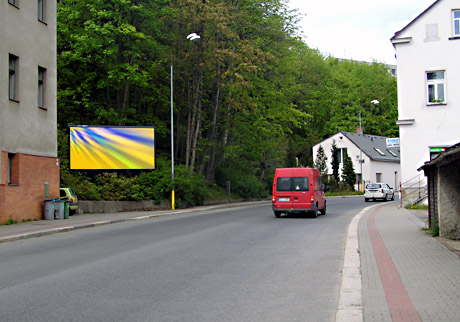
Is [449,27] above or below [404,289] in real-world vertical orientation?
above

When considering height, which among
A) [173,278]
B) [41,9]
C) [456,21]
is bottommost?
[173,278]

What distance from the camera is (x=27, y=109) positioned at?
→ 77.3 feet

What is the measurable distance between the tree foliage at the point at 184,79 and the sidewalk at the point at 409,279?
20.1 meters

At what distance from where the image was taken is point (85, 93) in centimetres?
3594

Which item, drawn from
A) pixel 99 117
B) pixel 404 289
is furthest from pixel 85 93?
pixel 404 289

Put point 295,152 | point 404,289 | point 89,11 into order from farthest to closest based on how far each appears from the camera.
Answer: point 295,152, point 89,11, point 404,289

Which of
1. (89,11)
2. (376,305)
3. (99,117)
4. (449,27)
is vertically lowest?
(376,305)

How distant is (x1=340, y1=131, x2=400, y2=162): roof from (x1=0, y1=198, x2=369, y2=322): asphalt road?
2130 inches

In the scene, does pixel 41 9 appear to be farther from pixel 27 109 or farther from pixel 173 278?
pixel 173 278

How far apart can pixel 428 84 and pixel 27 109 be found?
21.0m

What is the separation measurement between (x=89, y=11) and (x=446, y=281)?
1227 inches

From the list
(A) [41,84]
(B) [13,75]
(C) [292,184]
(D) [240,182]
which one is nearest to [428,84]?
(C) [292,184]

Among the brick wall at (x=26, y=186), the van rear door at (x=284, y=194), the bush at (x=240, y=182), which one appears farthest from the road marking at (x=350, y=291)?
the bush at (x=240, y=182)

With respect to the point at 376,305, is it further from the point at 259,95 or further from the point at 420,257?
the point at 259,95
